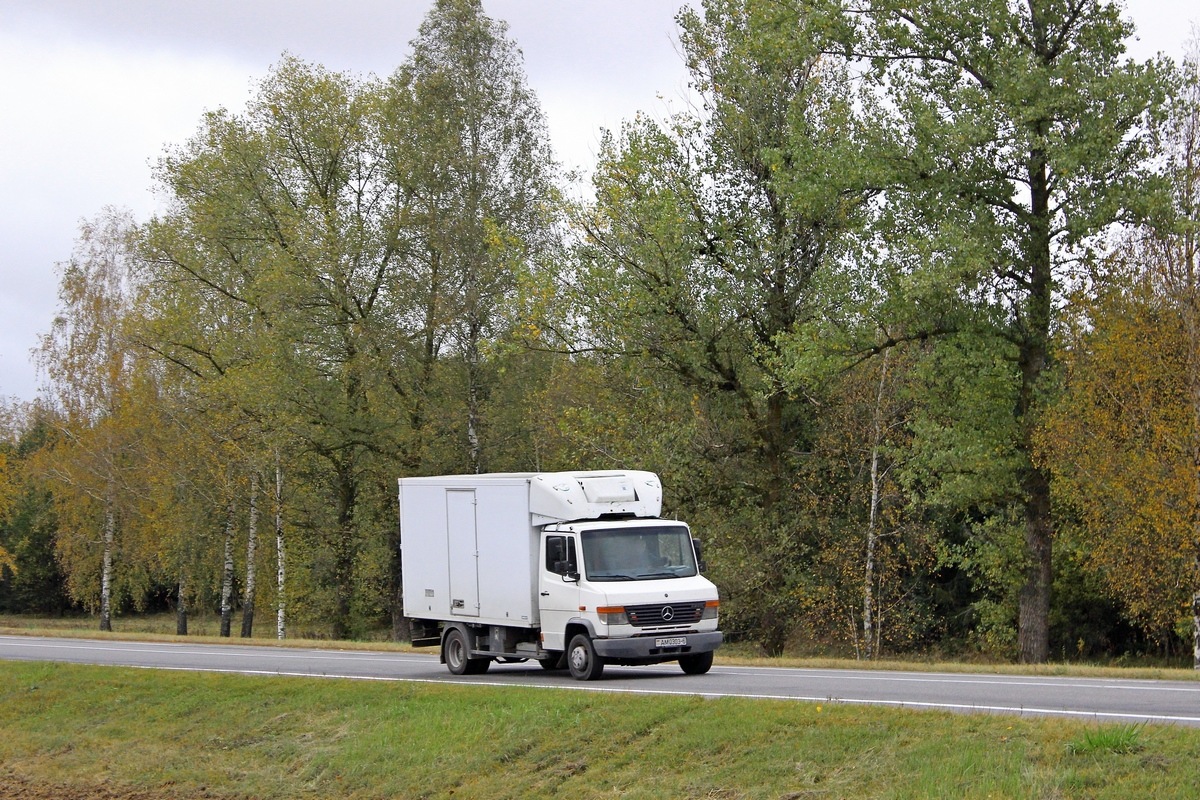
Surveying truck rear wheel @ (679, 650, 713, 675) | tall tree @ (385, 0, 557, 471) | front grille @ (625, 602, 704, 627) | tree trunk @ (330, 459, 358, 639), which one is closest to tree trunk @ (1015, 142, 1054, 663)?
truck rear wheel @ (679, 650, 713, 675)

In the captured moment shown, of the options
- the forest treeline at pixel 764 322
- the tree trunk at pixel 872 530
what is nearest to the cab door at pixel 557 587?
the forest treeline at pixel 764 322

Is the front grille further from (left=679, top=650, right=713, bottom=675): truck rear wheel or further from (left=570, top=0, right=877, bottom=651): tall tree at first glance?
(left=570, top=0, right=877, bottom=651): tall tree

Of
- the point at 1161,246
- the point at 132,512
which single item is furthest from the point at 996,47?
the point at 132,512

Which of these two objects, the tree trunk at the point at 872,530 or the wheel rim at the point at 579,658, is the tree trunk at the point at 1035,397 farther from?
the wheel rim at the point at 579,658

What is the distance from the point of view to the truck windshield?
19.0 m

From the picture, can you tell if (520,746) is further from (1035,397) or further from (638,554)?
(1035,397)

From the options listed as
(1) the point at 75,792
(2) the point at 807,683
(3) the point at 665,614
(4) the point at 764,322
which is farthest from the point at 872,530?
(1) the point at 75,792

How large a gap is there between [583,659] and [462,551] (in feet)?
9.81

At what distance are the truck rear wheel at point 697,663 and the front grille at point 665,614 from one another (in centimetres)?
104

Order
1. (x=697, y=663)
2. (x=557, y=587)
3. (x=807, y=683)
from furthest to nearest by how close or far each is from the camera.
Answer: (x=697, y=663) < (x=557, y=587) < (x=807, y=683)

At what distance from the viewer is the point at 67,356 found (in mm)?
61344

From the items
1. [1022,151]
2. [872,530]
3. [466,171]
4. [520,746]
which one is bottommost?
[520,746]

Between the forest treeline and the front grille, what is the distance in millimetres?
9441

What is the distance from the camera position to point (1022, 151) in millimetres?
26219
